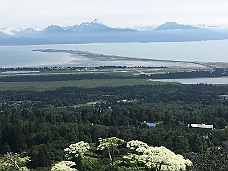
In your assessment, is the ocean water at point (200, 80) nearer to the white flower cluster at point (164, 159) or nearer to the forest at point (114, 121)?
the forest at point (114, 121)

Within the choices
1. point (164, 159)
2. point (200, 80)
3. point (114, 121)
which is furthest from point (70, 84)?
point (164, 159)

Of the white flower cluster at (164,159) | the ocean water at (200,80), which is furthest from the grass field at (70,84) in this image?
the white flower cluster at (164,159)

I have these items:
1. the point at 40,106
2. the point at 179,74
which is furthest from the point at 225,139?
the point at 179,74

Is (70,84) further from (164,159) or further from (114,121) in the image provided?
(164,159)

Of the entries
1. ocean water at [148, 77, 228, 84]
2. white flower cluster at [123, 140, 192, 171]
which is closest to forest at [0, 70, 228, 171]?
white flower cluster at [123, 140, 192, 171]

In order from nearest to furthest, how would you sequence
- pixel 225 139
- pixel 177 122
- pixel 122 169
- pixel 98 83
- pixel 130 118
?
pixel 122 169, pixel 225 139, pixel 177 122, pixel 130 118, pixel 98 83

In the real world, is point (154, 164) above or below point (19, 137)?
above

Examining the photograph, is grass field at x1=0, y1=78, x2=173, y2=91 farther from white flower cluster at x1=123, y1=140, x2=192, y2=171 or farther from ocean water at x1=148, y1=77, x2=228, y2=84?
white flower cluster at x1=123, y1=140, x2=192, y2=171

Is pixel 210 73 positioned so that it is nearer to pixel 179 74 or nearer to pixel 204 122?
pixel 179 74
